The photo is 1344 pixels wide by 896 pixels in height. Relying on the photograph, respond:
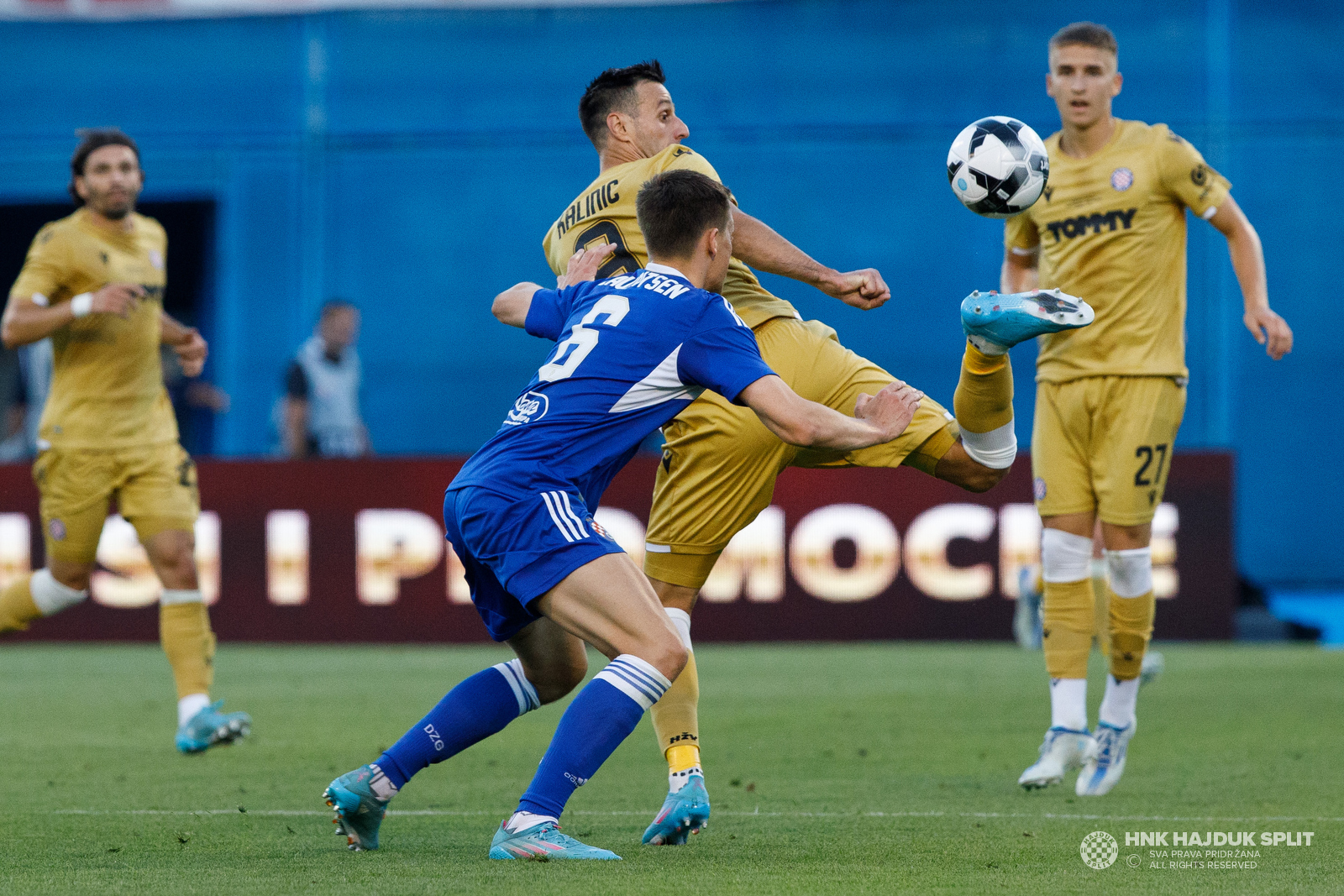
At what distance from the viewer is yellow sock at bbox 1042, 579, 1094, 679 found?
6.19 meters

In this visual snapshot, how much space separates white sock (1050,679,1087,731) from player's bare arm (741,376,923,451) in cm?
201

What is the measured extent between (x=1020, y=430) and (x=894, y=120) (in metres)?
3.35

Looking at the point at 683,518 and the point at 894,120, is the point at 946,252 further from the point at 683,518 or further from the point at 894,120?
the point at 683,518

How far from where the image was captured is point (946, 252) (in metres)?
17.0

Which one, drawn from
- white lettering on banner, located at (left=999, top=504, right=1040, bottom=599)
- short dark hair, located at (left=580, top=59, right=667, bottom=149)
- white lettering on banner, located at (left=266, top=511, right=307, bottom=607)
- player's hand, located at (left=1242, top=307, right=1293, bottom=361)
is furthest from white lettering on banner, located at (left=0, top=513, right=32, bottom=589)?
player's hand, located at (left=1242, top=307, right=1293, bottom=361)

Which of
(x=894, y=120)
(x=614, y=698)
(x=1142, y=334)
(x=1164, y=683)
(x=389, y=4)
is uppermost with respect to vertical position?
(x=389, y=4)

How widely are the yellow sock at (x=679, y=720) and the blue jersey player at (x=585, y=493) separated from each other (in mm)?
370

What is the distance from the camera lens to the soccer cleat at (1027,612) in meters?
11.2

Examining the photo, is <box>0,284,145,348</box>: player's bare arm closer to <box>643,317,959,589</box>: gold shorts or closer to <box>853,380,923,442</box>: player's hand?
<box>643,317,959,589</box>: gold shorts

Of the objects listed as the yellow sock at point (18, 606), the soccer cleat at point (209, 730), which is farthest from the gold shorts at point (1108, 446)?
the yellow sock at point (18, 606)

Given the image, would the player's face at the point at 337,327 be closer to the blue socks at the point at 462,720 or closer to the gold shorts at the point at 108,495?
the gold shorts at the point at 108,495

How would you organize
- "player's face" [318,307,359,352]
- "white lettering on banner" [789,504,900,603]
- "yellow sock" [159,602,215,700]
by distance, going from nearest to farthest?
"yellow sock" [159,602,215,700] < "white lettering on banner" [789,504,900,603] < "player's face" [318,307,359,352]

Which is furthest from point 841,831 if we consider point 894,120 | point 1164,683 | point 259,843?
point 894,120

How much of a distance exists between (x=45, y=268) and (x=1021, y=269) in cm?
409
